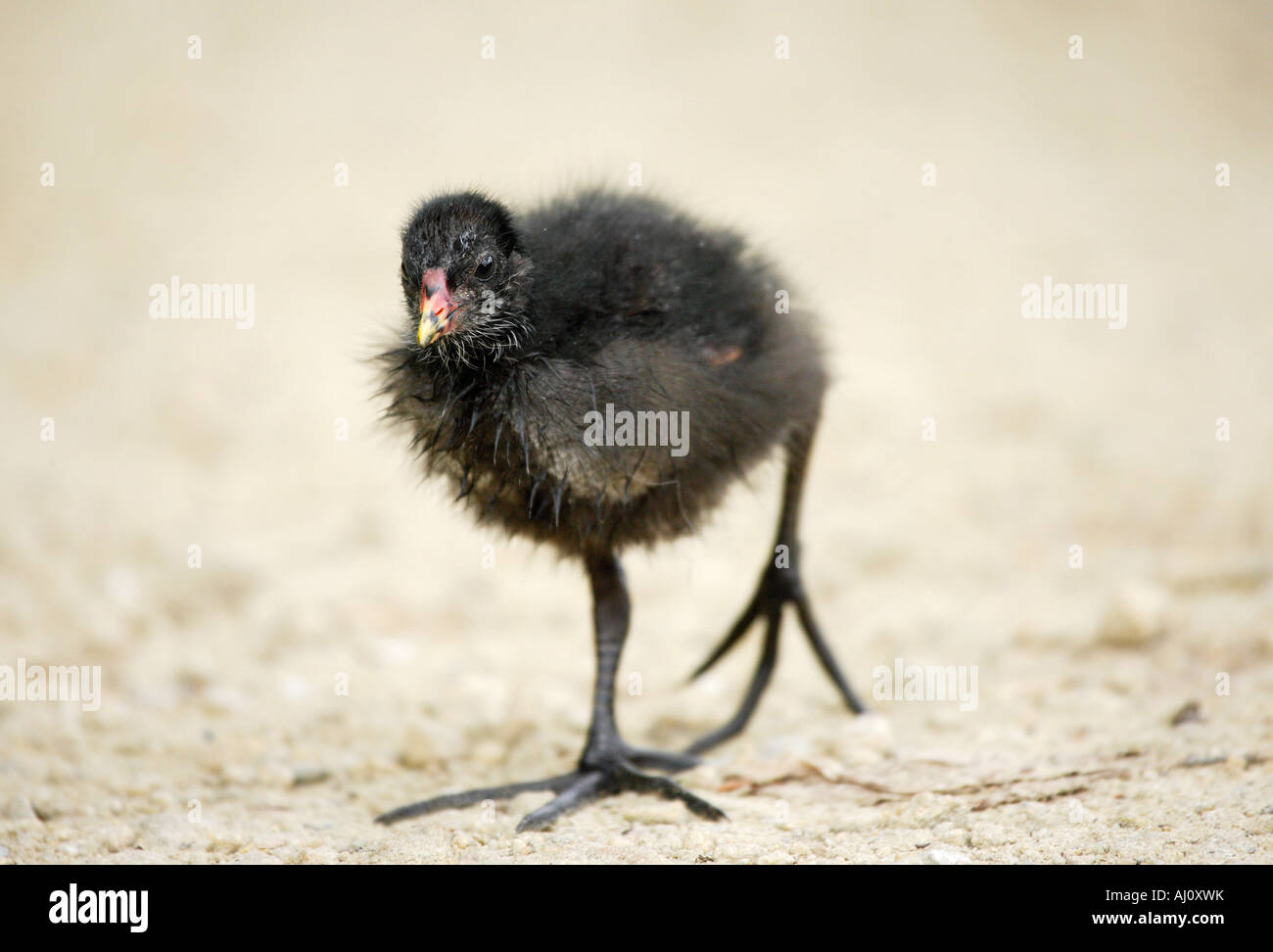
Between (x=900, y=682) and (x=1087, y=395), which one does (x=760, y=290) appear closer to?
(x=900, y=682)

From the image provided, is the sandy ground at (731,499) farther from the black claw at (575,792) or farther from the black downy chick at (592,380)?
the black downy chick at (592,380)

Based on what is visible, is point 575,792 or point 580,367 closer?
point 580,367

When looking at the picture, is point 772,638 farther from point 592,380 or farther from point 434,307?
point 434,307

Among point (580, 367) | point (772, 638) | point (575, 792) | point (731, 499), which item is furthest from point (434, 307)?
point (772, 638)

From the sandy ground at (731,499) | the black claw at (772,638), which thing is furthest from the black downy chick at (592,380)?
the black claw at (772,638)

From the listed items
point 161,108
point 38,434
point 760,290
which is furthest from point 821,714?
point 161,108

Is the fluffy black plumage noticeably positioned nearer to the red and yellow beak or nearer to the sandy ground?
the red and yellow beak

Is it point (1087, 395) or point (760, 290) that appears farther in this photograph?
point (1087, 395)
